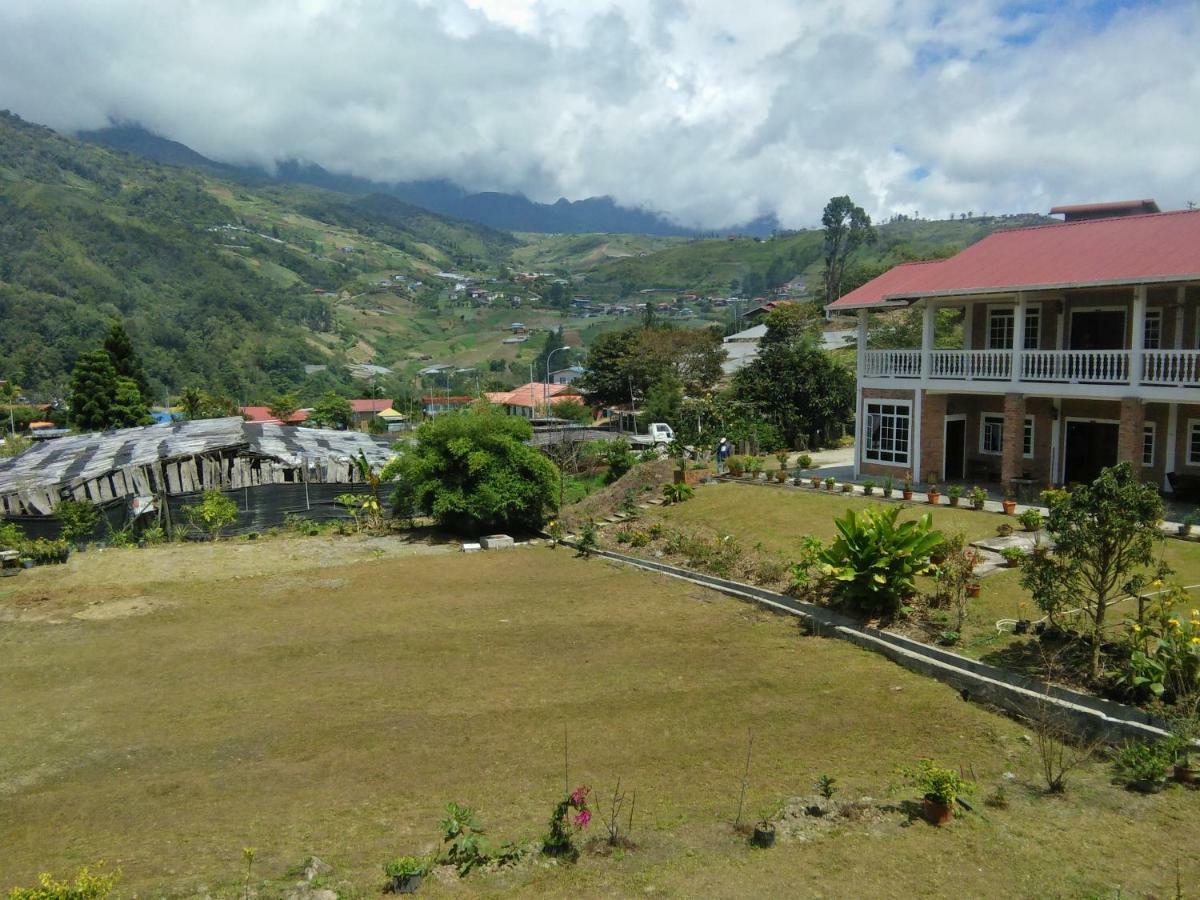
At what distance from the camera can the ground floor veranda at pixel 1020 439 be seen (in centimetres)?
1582

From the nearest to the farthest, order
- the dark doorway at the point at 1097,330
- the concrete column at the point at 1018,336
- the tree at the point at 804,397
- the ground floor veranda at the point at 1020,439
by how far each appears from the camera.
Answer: the ground floor veranda at the point at 1020,439, the concrete column at the point at 1018,336, the dark doorway at the point at 1097,330, the tree at the point at 804,397

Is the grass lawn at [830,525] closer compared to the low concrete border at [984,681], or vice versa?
the low concrete border at [984,681]

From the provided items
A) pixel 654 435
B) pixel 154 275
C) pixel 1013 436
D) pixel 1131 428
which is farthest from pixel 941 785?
pixel 154 275

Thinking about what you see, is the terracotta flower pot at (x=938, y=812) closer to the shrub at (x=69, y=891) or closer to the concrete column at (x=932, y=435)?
the shrub at (x=69, y=891)

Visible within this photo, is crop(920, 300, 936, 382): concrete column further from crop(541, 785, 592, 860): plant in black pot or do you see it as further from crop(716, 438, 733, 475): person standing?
crop(541, 785, 592, 860): plant in black pot

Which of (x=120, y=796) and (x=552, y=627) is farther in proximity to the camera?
(x=552, y=627)

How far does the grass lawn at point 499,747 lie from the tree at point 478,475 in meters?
5.36

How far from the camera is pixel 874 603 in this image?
1120 cm

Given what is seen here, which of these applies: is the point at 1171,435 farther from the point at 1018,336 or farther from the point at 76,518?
the point at 76,518

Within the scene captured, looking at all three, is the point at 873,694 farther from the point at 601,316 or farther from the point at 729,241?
the point at 729,241

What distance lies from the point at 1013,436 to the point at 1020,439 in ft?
0.54

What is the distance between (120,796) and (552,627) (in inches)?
238

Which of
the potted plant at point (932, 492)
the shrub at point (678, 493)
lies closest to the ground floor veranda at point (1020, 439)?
the potted plant at point (932, 492)

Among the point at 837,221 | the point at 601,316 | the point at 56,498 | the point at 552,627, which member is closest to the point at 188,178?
the point at 601,316
